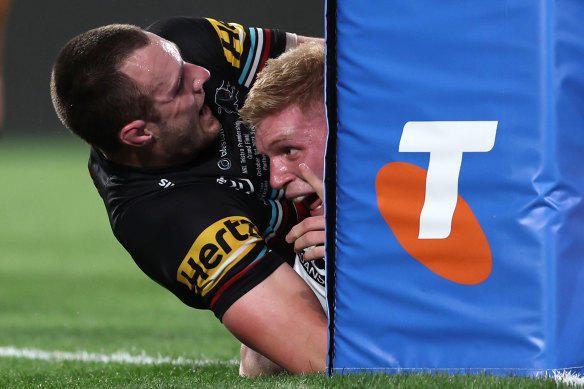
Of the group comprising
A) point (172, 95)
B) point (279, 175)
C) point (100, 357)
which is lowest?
point (100, 357)

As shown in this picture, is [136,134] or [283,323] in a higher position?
[136,134]

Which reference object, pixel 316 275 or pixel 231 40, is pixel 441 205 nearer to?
pixel 316 275

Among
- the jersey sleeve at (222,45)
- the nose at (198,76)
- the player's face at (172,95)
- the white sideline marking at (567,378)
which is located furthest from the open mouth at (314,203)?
the white sideline marking at (567,378)

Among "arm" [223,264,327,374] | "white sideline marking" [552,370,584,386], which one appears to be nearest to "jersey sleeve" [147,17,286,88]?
"arm" [223,264,327,374]

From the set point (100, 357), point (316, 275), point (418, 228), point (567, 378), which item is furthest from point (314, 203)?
point (100, 357)

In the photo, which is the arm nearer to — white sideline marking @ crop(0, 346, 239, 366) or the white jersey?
the white jersey

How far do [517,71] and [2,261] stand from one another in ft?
26.2

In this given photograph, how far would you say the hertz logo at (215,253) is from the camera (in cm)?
270

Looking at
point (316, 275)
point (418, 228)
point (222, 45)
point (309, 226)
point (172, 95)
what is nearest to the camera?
point (418, 228)

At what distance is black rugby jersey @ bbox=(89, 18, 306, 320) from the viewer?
272 centimetres

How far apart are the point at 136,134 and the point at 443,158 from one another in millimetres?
1366

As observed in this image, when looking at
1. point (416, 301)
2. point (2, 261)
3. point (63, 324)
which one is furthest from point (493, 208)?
point (2, 261)

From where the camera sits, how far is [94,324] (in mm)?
5941

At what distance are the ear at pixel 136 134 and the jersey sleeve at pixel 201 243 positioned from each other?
0.22 meters
